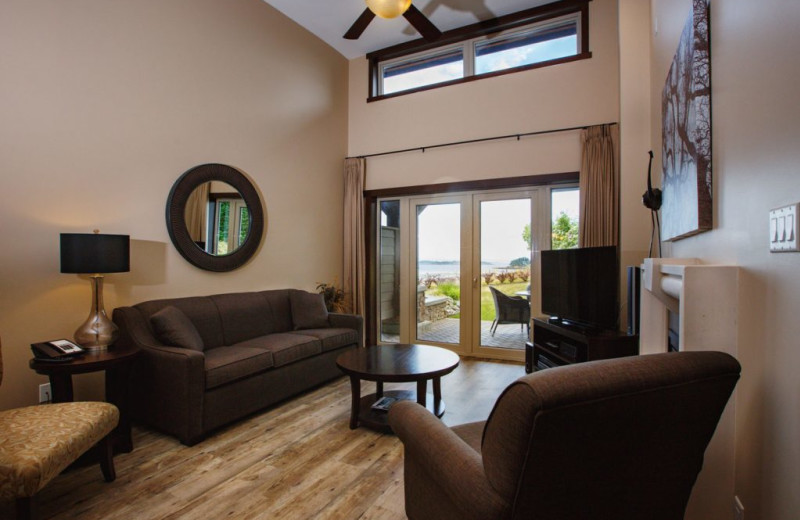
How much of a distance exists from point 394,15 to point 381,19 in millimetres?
1855

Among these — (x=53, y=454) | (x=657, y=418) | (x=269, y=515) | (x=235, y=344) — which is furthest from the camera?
(x=235, y=344)

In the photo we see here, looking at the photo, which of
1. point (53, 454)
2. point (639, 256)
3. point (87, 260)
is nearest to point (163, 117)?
point (87, 260)

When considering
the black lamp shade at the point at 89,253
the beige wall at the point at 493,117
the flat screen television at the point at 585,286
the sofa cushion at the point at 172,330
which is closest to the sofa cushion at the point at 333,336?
the sofa cushion at the point at 172,330

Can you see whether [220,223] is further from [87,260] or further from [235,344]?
[87,260]

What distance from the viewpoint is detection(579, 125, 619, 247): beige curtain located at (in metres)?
3.94

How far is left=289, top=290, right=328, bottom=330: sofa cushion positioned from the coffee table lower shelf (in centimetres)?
116

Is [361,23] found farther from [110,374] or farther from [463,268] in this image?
[110,374]

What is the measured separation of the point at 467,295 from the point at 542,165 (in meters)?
1.77

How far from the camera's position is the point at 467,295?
492 cm

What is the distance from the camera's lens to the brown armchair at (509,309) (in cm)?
466

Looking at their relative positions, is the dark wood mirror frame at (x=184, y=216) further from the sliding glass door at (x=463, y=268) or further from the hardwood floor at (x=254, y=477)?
the sliding glass door at (x=463, y=268)

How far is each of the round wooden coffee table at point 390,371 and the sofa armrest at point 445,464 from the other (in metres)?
1.03

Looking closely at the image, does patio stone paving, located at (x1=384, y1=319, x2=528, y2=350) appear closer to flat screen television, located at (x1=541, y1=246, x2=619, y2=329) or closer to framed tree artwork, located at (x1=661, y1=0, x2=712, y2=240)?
flat screen television, located at (x1=541, y1=246, x2=619, y2=329)

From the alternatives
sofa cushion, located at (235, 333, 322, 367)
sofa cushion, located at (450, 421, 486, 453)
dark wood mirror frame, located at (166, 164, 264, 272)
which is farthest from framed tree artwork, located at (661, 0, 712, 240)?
dark wood mirror frame, located at (166, 164, 264, 272)
